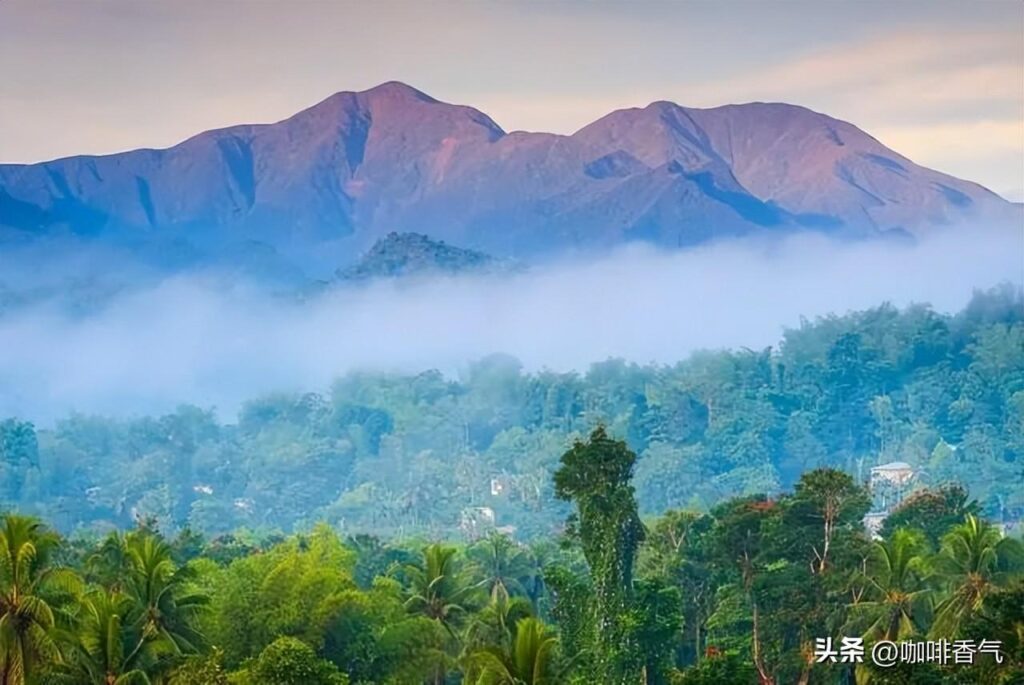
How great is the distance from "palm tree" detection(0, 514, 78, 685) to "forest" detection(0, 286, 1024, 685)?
0.03 meters

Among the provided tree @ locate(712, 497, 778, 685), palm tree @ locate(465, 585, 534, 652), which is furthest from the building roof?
palm tree @ locate(465, 585, 534, 652)

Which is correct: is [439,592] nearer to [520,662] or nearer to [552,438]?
[520,662]

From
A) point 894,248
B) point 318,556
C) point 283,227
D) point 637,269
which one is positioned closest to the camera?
point 318,556

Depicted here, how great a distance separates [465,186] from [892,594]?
169 feet

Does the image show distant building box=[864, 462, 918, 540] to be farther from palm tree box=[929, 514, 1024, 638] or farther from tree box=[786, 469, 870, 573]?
palm tree box=[929, 514, 1024, 638]

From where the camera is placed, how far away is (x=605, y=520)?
18.2 metres

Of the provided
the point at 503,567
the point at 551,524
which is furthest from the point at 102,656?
the point at 551,524

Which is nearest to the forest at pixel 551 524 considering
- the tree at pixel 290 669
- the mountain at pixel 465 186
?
the tree at pixel 290 669

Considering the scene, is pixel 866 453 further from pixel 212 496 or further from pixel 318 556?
pixel 318 556

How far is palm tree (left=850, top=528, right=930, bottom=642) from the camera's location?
17141 millimetres

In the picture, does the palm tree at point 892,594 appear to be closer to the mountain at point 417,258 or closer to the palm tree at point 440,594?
the palm tree at point 440,594

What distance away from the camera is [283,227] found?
2835 inches

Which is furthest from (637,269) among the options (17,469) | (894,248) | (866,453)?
(17,469)

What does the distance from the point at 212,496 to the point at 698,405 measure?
13837mm
